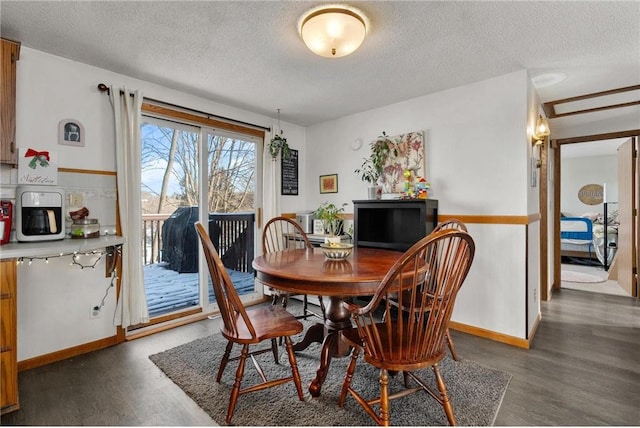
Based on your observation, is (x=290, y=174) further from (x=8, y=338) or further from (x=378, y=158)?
(x=8, y=338)

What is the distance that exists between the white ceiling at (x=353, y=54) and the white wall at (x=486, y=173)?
21 cm

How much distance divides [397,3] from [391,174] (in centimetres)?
191

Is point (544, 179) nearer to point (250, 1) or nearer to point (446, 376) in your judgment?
point (446, 376)

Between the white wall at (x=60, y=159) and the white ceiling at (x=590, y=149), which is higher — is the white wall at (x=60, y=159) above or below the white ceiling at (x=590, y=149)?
below

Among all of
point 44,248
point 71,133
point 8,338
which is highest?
point 71,133

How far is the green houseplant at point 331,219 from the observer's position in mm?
3663

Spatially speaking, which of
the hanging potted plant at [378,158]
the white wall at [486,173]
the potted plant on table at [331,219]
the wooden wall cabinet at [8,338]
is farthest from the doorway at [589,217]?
the wooden wall cabinet at [8,338]

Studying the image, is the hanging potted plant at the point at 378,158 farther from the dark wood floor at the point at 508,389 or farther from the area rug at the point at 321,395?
the area rug at the point at 321,395

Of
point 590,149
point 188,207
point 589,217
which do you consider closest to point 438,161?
point 188,207

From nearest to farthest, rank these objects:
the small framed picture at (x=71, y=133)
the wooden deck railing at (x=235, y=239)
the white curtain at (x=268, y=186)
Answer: the small framed picture at (x=71, y=133)
the wooden deck railing at (x=235, y=239)
the white curtain at (x=268, y=186)

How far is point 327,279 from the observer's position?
4.97ft

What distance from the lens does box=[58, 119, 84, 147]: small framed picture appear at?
2346 mm

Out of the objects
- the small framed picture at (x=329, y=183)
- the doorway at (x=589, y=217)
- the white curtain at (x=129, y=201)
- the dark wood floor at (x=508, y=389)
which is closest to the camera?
the dark wood floor at (x=508, y=389)

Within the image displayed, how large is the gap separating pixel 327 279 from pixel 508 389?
55.8 inches
